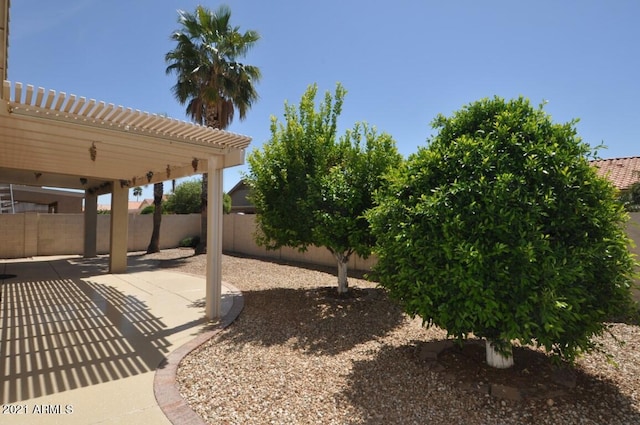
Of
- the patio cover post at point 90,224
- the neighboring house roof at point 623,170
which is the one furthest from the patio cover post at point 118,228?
the neighboring house roof at point 623,170

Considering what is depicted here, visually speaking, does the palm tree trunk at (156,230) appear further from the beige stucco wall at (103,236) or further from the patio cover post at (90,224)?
the patio cover post at (90,224)

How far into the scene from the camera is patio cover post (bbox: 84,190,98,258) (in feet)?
43.0

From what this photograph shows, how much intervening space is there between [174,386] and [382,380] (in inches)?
88.0

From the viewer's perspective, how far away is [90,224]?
44.2ft

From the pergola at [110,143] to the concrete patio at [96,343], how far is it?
50.4 inches

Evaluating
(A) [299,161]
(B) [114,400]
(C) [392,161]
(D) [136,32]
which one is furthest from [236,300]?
(D) [136,32]

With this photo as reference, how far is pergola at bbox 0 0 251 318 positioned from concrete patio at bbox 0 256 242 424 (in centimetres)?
128

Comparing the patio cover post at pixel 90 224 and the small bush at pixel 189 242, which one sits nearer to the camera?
the patio cover post at pixel 90 224

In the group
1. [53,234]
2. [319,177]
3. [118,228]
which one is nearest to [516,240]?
[319,177]

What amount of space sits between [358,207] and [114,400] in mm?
4673

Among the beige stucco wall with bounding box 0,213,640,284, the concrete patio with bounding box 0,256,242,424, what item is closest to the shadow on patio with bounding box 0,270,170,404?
the concrete patio with bounding box 0,256,242,424

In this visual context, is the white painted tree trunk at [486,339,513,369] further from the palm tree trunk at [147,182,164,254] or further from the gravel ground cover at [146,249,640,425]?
the palm tree trunk at [147,182,164,254]

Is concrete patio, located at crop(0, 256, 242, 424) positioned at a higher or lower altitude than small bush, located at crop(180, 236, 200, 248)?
lower

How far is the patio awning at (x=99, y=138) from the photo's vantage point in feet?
13.2
